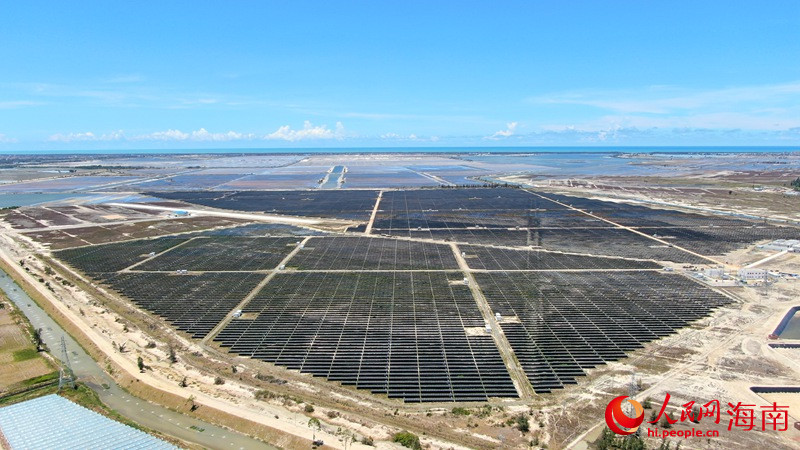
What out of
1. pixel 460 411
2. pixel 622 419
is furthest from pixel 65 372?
pixel 622 419

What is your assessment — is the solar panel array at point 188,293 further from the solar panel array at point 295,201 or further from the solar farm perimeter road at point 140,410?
the solar panel array at point 295,201

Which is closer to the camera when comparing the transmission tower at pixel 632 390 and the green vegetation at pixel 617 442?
the green vegetation at pixel 617 442

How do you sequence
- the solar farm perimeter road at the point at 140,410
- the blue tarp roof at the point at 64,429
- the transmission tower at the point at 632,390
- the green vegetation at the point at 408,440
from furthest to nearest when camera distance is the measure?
1. the transmission tower at the point at 632,390
2. the solar farm perimeter road at the point at 140,410
3. the green vegetation at the point at 408,440
4. the blue tarp roof at the point at 64,429

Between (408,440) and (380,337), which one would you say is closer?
(408,440)

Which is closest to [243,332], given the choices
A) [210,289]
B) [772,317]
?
[210,289]

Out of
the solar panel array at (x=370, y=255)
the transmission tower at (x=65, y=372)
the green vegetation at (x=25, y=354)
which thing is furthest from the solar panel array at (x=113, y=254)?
the transmission tower at (x=65, y=372)

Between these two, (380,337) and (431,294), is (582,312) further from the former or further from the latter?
(380,337)
